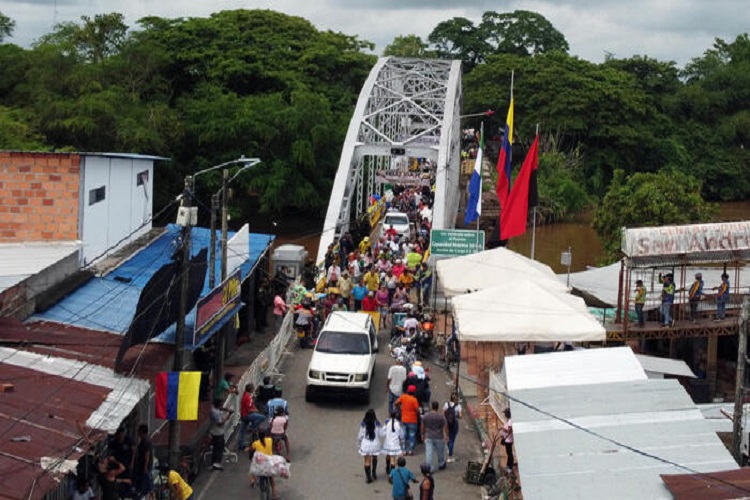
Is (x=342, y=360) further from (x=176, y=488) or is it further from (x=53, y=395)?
(x=53, y=395)

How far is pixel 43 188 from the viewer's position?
24.4 meters

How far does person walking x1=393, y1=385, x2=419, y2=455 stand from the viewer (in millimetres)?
19406

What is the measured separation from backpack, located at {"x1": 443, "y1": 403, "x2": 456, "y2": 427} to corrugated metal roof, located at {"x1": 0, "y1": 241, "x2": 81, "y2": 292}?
7.96 m

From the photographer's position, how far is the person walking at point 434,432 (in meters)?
18.3

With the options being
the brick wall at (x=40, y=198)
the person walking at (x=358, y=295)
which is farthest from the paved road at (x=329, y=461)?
the brick wall at (x=40, y=198)

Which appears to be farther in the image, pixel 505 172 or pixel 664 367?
pixel 505 172

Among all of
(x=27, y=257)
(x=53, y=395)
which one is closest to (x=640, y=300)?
(x=27, y=257)

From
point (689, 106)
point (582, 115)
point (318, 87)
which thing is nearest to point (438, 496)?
point (318, 87)

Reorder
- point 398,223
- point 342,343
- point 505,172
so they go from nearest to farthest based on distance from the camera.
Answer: point 342,343 < point 505,172 < point 398,223

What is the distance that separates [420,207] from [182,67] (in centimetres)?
2492

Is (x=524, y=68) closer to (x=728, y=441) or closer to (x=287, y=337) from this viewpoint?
(x=287, y=337)

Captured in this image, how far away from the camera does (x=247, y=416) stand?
19.5 m

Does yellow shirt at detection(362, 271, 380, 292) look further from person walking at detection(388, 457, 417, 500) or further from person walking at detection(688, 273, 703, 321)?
person walking at detection(388, 457, 417, 500)

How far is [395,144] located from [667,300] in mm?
24220
